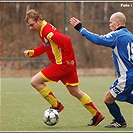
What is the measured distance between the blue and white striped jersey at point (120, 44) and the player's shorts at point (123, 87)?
7 cm

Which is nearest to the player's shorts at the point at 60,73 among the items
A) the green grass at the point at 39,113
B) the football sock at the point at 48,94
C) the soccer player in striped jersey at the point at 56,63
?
the soccer player in striped jersey at the point at 56,63

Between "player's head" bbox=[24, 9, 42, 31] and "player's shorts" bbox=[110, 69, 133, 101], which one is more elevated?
"player's head" bbox=[24, 9, 42, 31]

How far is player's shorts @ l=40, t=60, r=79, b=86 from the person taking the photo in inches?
275

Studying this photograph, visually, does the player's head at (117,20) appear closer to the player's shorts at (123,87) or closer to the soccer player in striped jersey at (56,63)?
the player's shorts at (123,87)

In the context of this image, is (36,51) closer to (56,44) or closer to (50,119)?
(56,44)

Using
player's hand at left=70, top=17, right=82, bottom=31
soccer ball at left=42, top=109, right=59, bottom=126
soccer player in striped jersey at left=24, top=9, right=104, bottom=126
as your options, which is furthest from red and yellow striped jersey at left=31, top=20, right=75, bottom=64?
soccer ball at left=42, top=109, right=59, bottom=126

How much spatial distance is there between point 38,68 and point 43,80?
13.8 m

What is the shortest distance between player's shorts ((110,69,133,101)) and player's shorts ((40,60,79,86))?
30.4 inches

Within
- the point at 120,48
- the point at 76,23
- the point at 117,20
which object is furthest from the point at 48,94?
the point at 117,20

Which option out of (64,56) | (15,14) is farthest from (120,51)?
(15,14)

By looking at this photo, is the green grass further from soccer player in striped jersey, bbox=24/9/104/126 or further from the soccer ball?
soccer player in striped jersey, bbox=24/9/104/126

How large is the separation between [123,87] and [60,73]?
3.33ft

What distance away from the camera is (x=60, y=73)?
23.0 ft

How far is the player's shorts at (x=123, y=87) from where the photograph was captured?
20.9 ft
